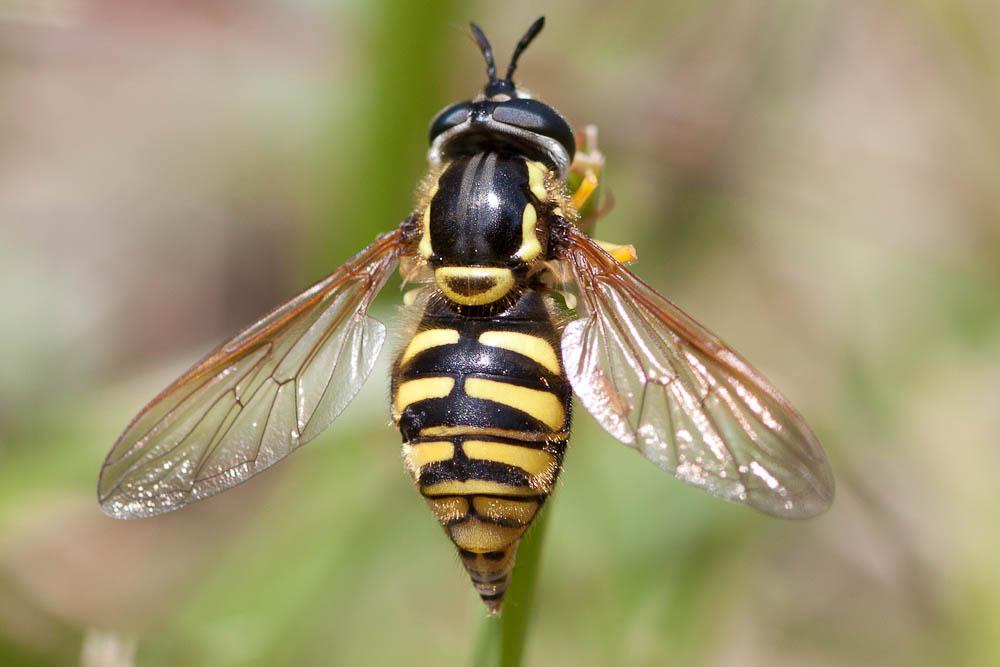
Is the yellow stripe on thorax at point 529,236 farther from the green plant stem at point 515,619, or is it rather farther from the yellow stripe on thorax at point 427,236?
the green plant stem at point 515,619

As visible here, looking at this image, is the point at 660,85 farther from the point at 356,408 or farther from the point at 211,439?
the point at 211,439

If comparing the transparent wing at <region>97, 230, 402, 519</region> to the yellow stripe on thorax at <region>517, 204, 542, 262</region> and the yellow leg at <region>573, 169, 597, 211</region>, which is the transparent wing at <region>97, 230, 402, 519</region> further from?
the yellow leg at <region>573, 169, 597, 211</region>

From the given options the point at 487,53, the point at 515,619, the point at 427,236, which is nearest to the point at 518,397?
the point at 515,619

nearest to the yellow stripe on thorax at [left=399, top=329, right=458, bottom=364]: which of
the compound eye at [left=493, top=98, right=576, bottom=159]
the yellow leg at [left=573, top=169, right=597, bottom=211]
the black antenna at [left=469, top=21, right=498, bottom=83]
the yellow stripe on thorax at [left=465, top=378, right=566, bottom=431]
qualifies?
the yellow stripe on thorax at [left=465, top=378, right=566, bottom=431]

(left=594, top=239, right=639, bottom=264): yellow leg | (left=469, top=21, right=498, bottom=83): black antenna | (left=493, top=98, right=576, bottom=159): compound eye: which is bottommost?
(left=594, top=239, right=639, bottom=264): yellow leg

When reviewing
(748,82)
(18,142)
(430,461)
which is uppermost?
(18,142)

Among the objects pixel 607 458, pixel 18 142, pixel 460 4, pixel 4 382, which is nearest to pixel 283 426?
pixel 607 458
